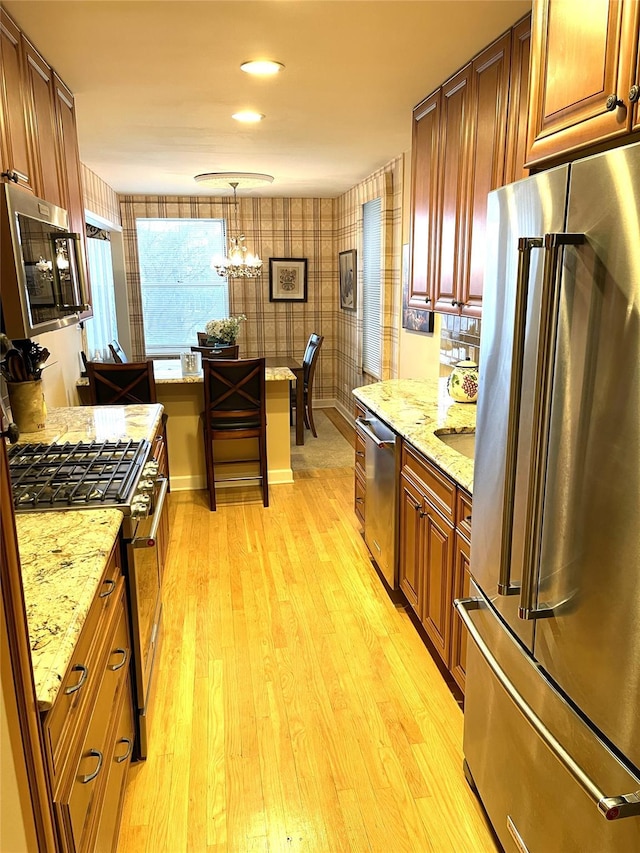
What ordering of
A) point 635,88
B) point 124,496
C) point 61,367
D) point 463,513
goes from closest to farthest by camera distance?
point 635,88 < point 124,496 < point 463,513 < point 61,367

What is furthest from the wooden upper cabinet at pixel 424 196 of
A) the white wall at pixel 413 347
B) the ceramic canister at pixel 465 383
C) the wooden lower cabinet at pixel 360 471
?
the wooden lower cabinet at pixel 360 471

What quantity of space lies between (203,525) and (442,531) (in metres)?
2.15

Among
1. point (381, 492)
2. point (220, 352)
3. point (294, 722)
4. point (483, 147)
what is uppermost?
point (483, 147)

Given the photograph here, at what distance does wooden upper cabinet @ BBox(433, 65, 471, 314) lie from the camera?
109 inches

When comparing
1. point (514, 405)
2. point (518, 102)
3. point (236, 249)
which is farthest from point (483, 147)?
point (236, 249)

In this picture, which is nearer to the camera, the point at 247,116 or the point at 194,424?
the point at 247,116

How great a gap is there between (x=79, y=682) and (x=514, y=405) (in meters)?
1.12

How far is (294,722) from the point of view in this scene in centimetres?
228

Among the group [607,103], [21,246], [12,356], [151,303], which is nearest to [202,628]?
[12,356]

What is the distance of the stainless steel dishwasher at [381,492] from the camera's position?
2914mm

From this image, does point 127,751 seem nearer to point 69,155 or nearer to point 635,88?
point 635,88

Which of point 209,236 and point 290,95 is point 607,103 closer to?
point 290,95

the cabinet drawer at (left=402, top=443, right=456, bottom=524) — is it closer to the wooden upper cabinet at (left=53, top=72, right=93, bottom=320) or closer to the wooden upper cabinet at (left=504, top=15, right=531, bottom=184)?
the wooden upper cabinet at (left=504, top=15, right=531, bottom=184)

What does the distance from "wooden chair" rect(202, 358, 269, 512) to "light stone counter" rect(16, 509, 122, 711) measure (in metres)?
2.29
